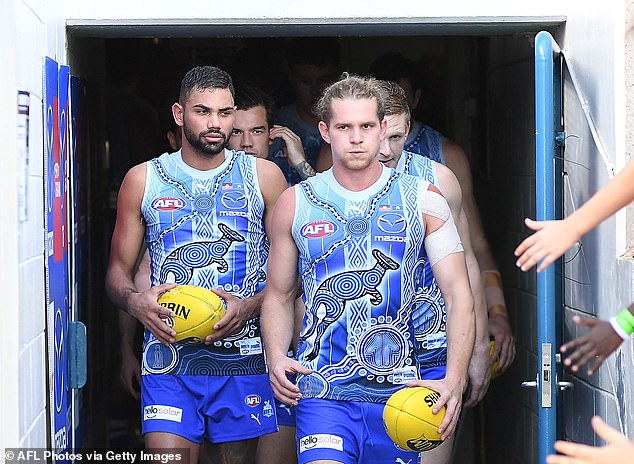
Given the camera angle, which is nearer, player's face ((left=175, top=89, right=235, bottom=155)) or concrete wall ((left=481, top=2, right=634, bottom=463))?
concrete wall ((left=481, top=2, right=634, bottom=463))

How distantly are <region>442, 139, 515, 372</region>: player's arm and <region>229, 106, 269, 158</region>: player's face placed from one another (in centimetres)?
100

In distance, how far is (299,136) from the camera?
7.01 meters

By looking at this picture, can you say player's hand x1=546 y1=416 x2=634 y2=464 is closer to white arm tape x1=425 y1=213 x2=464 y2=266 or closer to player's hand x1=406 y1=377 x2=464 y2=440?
player's hand x1=406 y1=377 x2=464 y2=440

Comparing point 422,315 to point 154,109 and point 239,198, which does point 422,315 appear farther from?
point 154,109

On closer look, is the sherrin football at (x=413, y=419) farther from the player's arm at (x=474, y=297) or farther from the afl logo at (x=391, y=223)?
the player's arm at (x=474, y=297)

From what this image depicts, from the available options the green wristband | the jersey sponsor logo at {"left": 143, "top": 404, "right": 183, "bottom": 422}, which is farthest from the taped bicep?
the green wristband

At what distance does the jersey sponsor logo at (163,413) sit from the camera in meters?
5.77

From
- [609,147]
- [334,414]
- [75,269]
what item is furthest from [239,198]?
[609,147]

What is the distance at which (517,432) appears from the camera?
7.43 m

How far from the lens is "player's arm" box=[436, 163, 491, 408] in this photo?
5.82 meters

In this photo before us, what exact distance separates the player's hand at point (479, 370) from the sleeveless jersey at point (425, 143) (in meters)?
1.22

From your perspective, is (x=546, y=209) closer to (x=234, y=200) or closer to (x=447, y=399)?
(x=447, y=399)

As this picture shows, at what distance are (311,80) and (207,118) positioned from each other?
115cm

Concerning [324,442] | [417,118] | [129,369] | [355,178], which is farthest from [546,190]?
[417,118]
